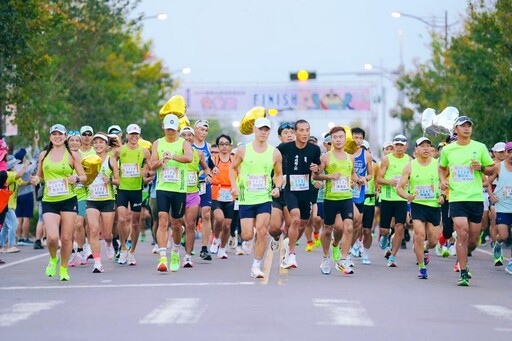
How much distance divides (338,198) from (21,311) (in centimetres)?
652

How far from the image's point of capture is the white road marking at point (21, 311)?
12562 mm

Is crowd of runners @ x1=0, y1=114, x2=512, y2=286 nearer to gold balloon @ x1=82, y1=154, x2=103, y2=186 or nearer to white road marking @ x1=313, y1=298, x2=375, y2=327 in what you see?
gold balloon @ x1=82, y1=154, x2=103, y2=186

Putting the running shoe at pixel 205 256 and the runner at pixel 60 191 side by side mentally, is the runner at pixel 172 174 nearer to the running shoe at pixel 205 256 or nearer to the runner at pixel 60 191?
the runner at pixel 60 191

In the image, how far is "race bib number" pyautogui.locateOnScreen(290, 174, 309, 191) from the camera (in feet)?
61.4

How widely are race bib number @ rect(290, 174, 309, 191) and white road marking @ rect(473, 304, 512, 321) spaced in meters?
4.75

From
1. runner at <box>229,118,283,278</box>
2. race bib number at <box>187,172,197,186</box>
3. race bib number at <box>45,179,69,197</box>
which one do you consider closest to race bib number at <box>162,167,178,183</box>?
race bib number at <box>187,172,197,186</box>

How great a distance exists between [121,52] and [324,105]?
27.3 metres

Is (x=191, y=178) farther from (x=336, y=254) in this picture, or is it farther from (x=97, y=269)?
(x=336, y=254)

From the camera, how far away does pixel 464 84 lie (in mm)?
35938

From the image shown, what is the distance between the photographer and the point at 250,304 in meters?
13.9

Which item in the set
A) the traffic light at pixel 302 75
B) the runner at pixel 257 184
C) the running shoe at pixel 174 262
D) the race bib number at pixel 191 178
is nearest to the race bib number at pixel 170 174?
the running shoe at pixel 174 262

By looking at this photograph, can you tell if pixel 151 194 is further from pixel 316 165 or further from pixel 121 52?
pixel 121 52

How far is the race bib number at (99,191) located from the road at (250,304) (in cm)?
105

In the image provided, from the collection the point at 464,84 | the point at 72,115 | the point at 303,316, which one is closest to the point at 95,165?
the point at 303,316
